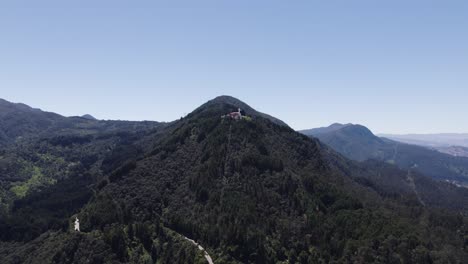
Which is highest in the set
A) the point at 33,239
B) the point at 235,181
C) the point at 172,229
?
the point at 235,181

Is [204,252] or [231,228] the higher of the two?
[231,228]

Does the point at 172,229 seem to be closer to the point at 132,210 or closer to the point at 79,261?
the point at 132,210

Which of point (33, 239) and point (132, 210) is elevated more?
point (132, 210)

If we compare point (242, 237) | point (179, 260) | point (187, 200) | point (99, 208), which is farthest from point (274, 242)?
point (99, 208)

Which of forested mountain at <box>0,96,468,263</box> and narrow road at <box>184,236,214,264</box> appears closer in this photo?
narrow road at <box>184,236,214,264</box>

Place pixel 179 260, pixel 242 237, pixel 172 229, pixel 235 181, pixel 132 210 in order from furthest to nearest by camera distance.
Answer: pixel 235 181
pixel 132 210
pixel 172 229
pixel 242 237
pixel 179 260

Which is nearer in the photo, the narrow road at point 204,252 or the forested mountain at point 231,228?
the narrow road at point 204,252

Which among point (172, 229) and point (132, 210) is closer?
point (172, 229)

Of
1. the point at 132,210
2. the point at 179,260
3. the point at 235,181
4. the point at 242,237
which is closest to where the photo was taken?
the point at 179,260

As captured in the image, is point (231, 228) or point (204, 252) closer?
point (204, 252)
